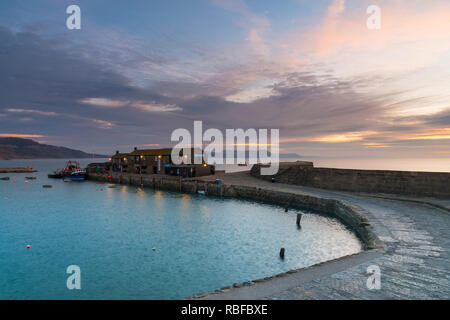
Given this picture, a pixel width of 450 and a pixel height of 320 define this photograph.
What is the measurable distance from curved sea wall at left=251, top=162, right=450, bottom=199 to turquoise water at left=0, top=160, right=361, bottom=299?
1110cm

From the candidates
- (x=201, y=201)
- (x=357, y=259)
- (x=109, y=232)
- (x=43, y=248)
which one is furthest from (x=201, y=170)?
(x=357, y=259)

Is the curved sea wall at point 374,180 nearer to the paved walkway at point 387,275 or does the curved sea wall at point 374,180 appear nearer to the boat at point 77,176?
the paved walkway at point 387,275

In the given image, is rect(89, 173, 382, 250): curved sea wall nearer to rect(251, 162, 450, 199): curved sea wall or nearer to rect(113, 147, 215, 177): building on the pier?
rect(113, 147, 215, 177): building on the pier

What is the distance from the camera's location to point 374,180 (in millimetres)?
35625

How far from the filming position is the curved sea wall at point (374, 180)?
29.5m

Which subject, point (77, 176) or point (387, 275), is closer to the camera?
point (387, 275)

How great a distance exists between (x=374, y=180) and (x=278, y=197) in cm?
1424

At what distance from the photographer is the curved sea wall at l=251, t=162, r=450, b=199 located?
29516mm

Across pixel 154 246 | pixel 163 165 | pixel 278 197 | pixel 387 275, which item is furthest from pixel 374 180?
pixel 163 165

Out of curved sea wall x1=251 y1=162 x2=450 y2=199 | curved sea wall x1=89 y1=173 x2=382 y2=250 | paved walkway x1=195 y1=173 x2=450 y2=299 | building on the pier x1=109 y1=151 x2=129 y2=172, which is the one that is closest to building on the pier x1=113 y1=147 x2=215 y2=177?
building on the pier x1=109 y1=151 x2=129 y2=172

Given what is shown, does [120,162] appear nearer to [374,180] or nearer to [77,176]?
[77,176]

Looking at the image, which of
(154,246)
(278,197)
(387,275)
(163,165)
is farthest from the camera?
(163,165)
